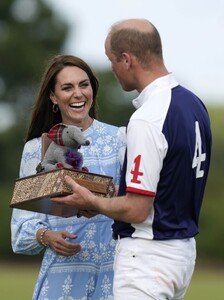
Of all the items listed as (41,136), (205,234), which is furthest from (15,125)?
(41,136)

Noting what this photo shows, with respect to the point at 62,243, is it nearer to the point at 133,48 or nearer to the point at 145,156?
the point at 145,156

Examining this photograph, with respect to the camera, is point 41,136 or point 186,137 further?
point 41,136

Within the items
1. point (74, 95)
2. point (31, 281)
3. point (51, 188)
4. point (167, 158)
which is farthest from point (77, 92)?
point (31, 281)

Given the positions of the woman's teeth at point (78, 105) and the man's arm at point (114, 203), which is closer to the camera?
the man's arm at point (114, 203)

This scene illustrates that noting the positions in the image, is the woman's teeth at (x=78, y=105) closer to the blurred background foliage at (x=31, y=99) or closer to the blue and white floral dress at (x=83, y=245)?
the blue and white floral dress at (x=83, y=245)

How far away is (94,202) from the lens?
6438 mm

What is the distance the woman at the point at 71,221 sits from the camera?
740 centimetres

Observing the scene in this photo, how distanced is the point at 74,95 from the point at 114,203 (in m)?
1.39

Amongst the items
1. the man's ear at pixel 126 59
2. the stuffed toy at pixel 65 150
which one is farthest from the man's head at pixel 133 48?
the stuffed toy at pixel 65 150

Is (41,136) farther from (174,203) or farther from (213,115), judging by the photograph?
(213,115)

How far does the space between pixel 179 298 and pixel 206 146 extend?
88 cm

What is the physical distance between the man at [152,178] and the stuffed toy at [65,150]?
376 mm

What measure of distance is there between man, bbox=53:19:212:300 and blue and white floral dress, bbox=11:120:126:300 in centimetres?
86

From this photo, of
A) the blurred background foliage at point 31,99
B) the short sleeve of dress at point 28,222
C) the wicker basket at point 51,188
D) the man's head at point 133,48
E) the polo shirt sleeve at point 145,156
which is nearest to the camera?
the polo shirt sleeve at point 145,156
